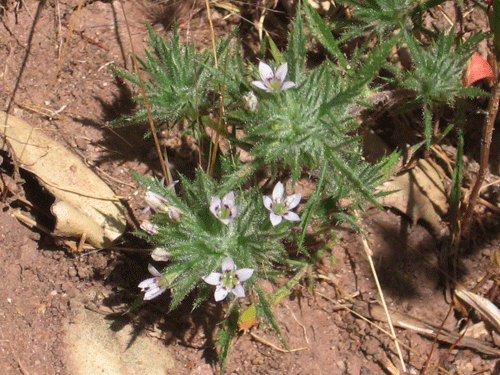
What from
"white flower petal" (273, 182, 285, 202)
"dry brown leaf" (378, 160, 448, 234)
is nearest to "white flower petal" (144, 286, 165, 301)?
"white flower petal" (273, 182, 285, 202)

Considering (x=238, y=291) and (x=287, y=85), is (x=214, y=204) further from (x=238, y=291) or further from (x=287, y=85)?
(x=287, y=85)

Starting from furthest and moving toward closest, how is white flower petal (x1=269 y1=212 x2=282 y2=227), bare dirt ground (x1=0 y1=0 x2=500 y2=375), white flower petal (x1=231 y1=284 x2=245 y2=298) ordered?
1. bare dirt ground (x1=0 y1=0 x2=500 y2=375)
2. white flower petal (x1=269 y1=212 x2=282 y2=227)
3. white flower petal (x1=231 y1=284 x2=245 y2=298)

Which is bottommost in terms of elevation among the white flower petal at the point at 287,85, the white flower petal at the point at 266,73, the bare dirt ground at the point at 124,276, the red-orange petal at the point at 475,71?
the bare dirt ground at the point at 124,276

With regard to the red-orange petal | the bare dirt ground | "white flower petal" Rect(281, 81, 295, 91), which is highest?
"white flower petal" Rect(281, 81, 295, 91)

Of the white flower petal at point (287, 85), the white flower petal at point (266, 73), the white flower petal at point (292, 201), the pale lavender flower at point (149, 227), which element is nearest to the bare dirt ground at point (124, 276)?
the pale lavender flower at point (149, 227)

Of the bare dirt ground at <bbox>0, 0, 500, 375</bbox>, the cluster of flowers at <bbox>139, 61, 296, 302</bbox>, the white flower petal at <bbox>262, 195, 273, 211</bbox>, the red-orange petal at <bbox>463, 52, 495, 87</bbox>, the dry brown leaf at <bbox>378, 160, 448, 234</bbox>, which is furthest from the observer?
the dry brown leaf at <bbox>378, 160, 448, 234</bbox>

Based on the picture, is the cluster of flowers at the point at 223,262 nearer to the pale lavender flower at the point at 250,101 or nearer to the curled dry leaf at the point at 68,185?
the pale lavender flower at the point at 250,101

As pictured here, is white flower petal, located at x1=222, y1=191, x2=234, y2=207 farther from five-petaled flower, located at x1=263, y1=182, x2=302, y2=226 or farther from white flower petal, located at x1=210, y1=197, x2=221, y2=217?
five-petaled flower, located at x1=263, y1=182, x2=302, y2=226

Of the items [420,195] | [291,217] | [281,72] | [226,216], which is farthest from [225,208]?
[420,195]
